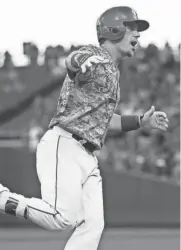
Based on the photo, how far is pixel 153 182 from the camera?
892cm

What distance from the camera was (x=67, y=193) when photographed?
13.4 feet

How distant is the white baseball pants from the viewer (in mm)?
4078

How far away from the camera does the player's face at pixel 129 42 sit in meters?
4.32

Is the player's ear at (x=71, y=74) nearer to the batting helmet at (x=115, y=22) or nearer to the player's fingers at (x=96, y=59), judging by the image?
the player's fingers at (x=96, y=59)

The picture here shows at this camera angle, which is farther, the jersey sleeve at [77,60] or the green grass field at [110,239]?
the green grass field at [110,239]

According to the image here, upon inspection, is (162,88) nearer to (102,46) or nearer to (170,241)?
(170,241)

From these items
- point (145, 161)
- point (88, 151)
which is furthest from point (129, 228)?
point (88, 151)

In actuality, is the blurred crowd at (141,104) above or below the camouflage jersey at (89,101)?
below

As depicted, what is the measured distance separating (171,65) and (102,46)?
6198mm

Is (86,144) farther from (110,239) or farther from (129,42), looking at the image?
(110,239)

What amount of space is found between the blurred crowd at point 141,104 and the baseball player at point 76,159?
519 centimetres

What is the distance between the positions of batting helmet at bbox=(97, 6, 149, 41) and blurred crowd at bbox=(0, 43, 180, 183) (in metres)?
5.08

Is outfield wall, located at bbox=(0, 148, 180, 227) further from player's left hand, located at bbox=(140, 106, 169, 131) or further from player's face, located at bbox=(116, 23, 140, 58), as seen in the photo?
player's face, located at bbox=(116, 23, 140, 58)

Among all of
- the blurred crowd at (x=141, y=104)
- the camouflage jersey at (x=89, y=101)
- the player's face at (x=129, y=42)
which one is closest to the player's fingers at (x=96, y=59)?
the camouflage jersey at (x=89, y=101)
